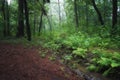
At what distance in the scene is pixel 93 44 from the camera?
12.2 meters

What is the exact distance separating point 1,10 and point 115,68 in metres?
26.2

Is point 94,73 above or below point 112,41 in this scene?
below

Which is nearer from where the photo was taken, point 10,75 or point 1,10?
point 10,75

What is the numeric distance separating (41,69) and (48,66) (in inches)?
24.3

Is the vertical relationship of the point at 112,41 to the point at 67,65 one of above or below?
above

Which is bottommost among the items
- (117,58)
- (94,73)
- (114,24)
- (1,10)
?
(94,73)

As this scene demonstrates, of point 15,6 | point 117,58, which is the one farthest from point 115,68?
point 15,6

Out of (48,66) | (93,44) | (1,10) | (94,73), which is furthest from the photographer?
(1,10)

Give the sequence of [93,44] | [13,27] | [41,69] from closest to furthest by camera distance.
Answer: [41,69] → [93,44] → [13,27]

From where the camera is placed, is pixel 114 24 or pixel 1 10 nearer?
pixel 114 24

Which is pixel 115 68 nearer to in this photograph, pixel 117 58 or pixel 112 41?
pixel 117 58

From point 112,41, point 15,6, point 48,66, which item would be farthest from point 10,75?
point 15,6

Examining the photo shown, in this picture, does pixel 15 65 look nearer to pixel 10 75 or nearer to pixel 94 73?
pixel 10 75

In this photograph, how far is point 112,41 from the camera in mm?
12789
